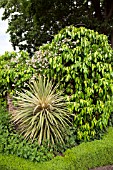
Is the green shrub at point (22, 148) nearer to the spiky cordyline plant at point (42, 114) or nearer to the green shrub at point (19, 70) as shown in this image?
the spiky cordyline plant at point (42, 114)

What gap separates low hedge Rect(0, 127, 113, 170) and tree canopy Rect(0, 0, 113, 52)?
885 cm

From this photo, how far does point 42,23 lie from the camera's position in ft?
49.0

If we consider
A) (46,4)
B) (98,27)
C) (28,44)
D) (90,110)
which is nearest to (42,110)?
(90,110)

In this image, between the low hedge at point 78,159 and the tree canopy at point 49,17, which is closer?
the low hedge at point 78,159

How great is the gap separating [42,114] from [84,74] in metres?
1.06

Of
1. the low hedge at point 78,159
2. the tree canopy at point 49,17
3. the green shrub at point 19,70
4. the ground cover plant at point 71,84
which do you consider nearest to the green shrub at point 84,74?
the ground cover plant at point 71,84

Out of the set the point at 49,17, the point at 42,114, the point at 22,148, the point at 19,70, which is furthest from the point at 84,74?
the point at 49,17

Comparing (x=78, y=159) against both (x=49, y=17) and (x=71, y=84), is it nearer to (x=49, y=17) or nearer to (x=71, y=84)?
(x=71, y=84)

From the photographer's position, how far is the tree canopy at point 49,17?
13.9 metres

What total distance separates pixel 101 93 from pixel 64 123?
0.87 metres

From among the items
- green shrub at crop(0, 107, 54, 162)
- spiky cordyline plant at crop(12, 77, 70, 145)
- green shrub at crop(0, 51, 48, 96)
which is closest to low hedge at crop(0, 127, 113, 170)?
green shrub at crop(0, 107, 54, 162)

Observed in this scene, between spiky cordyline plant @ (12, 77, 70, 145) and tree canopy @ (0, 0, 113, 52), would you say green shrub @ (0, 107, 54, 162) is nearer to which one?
spiky cordyline plant @ (12, 77, 70, 145)

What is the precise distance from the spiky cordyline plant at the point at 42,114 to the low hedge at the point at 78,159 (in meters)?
0.37

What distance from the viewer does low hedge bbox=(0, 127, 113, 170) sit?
4426mm
